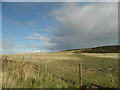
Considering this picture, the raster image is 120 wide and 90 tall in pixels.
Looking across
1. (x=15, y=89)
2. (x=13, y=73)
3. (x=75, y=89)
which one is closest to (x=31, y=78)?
(x=13, y=73)

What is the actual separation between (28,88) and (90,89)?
3.46 metres

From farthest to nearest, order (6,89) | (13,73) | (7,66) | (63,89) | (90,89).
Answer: (7,66)
(13,73)
(63,89)
(6,89)
(90,89)

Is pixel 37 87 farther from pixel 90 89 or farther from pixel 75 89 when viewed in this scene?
pixel 90 89

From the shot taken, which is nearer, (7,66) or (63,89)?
(63,89)

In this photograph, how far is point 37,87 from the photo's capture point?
7.56 meters

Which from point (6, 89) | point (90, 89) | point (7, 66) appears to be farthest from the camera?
point (7, 66)

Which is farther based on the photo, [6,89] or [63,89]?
[63,89]

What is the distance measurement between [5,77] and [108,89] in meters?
6.17

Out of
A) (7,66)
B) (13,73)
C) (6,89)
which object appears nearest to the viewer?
(6,89)

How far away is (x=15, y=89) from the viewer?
714cm

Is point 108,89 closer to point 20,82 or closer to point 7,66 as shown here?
point 20,82

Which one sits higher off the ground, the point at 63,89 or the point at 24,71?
the point at 24,71

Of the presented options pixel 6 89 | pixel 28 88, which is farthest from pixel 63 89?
pixel 6 89

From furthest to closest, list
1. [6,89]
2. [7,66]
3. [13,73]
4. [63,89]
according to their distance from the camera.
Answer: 1. [7,66]
2. [13,73]
3. [63,89]
4. [6,89]
